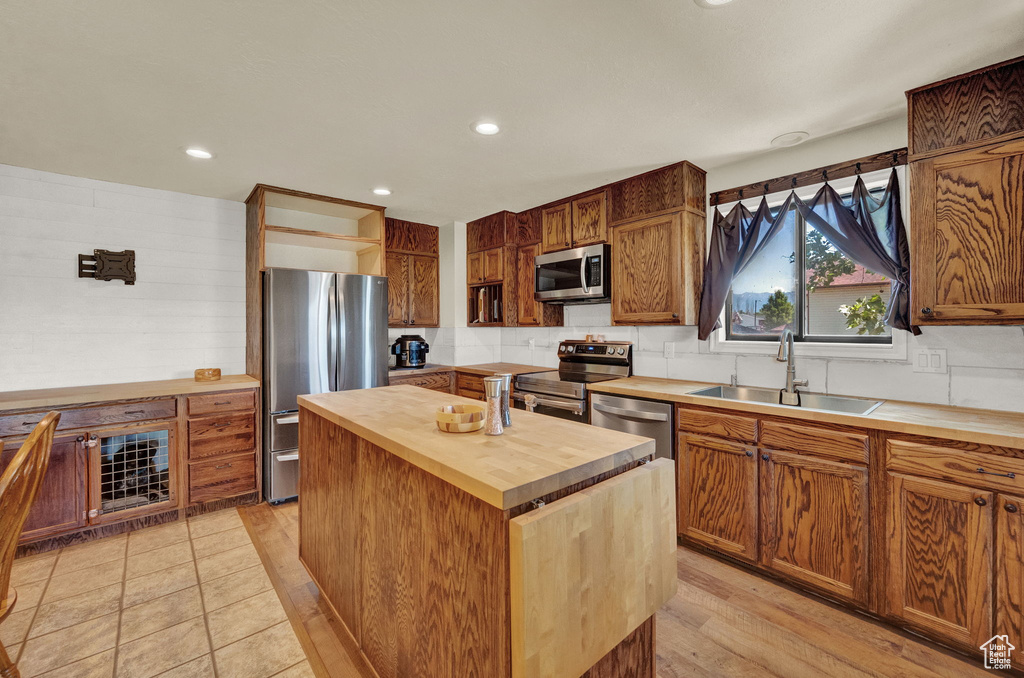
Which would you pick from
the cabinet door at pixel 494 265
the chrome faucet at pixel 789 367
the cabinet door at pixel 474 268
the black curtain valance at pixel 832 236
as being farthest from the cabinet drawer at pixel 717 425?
the cabinet door at pixel 474 268

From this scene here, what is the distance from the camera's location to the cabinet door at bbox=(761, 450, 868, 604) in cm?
A: 203

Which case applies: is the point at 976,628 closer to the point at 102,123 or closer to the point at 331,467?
the point at 331,467

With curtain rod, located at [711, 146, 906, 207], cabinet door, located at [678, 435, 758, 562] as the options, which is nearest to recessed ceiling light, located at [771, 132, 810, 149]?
curtain rod, located at [711, 146, 906, 207]

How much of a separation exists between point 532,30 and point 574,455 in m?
1.57

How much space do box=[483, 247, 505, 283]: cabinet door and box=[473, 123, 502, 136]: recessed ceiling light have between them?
6.24 ft

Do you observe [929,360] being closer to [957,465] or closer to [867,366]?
[867,366]

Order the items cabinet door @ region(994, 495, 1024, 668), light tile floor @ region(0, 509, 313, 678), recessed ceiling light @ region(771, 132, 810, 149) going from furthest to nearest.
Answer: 1. recessed ceiling light @ region(771, 132, 810, 149)
2. light tile floor @ region(0, 509, 313, 678)
3. cabinet door @ region(994, 495, 1024, 668)

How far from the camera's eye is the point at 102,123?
7.73ft

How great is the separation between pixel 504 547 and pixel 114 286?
390 centimetres

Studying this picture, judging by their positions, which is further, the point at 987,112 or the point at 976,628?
the point at 987,112

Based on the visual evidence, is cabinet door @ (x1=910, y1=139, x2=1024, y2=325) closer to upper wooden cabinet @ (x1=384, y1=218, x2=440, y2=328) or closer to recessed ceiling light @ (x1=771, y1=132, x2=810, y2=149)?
recessed ceiling light @ (x1=771, y1=132, x2=810, y2=149)

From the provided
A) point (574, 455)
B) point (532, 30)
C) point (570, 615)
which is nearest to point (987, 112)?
point (532, 30)

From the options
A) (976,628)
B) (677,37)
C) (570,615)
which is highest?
(677,37)

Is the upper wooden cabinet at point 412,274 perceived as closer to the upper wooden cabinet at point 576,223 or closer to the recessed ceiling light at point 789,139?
the upper wooden cabinet at point 576,223
